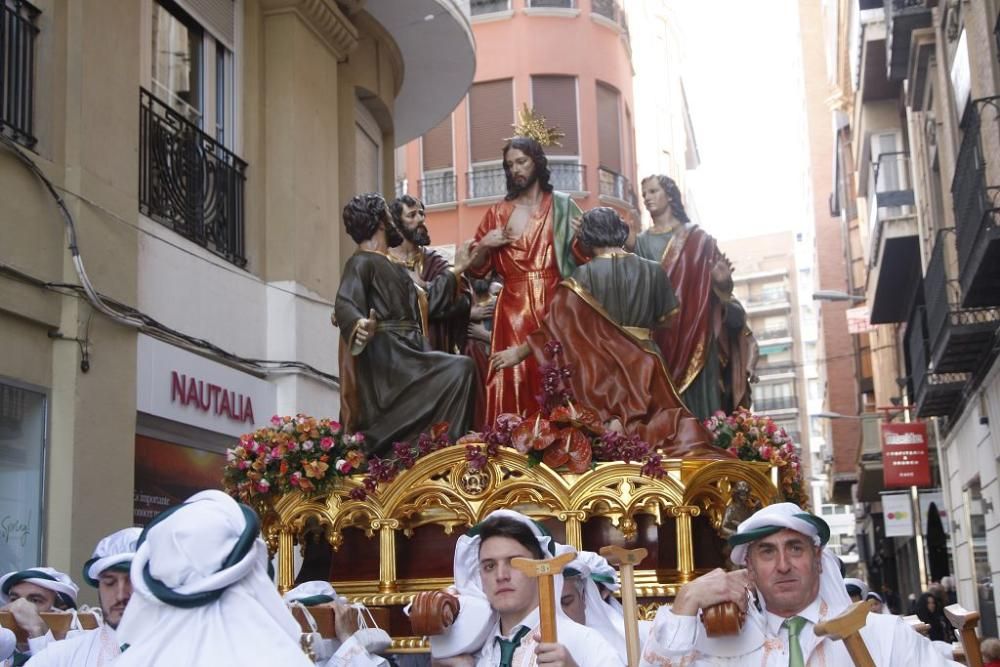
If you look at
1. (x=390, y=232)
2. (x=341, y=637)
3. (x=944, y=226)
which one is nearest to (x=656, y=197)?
(x=390, y=232)

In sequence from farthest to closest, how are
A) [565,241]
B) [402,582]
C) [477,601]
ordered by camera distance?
[565,241] < [402,582] < [477,601]

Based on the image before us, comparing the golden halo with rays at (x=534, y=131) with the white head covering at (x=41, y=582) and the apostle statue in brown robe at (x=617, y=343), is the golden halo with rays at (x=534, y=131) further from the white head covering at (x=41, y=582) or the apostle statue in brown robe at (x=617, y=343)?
the white head covering at (x=41, y=582)

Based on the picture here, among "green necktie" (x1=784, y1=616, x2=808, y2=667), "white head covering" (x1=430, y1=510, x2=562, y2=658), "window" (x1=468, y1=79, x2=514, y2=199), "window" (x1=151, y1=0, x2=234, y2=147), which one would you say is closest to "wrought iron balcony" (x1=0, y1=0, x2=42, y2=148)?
"window" (x1=151, y1=0, x2=234, y2=147)

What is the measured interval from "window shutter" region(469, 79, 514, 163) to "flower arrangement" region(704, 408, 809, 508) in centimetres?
2049

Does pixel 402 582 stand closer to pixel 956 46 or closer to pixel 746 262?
pixel 956 46

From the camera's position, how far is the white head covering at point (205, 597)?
317cm

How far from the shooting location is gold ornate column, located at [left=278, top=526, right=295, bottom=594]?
7.55m

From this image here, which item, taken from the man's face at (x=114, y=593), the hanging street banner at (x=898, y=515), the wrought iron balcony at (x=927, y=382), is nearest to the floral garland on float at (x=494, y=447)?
the man's face at (x=114, y=593)

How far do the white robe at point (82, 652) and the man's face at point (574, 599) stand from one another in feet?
5.25

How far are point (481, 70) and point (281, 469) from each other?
21.9 meters

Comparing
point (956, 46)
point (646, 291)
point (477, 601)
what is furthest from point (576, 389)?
point (956, 46)

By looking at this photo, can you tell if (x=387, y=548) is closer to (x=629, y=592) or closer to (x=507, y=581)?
(x=507, y=581)

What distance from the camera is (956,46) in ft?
56.1

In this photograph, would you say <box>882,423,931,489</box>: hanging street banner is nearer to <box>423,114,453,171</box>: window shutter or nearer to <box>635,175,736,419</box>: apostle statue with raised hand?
<box>423,114,453,171</box>: window shutter
